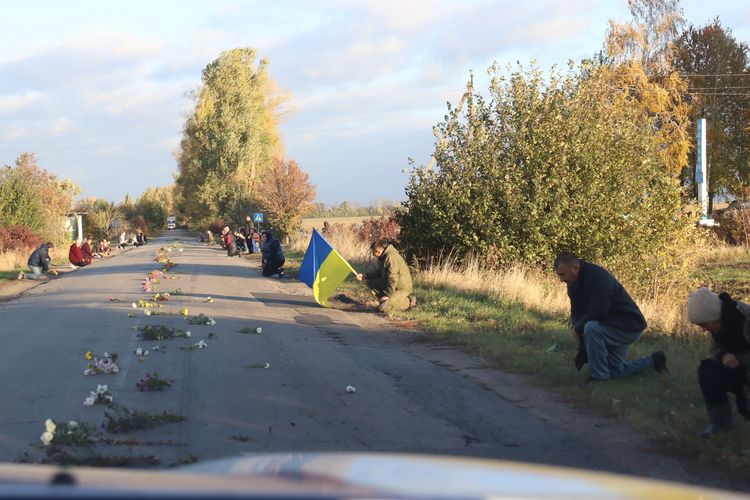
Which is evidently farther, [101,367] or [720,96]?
[720,96]

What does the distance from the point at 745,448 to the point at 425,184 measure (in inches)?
631

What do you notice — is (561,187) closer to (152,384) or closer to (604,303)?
(604,303)

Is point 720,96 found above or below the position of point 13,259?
above

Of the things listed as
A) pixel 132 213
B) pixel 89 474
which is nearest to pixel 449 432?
pixel 89 474

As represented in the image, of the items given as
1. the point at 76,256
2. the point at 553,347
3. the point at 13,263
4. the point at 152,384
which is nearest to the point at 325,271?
the point at 553,347

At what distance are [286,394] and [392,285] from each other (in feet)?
25.9

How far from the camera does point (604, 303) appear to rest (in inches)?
360

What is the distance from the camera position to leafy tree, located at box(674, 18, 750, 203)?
45938mm

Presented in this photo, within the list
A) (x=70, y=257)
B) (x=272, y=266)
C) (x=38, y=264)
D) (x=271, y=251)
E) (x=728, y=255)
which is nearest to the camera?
(x=272, y=266)

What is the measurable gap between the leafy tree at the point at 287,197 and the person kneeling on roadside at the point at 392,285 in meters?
32.5

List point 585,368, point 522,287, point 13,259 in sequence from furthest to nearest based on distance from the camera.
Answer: point 13,259 → point 522,287 → point 585,368

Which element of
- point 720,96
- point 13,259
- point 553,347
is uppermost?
point 720,96

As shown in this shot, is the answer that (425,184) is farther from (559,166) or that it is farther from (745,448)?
(745,448)

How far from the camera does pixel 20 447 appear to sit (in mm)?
6660
